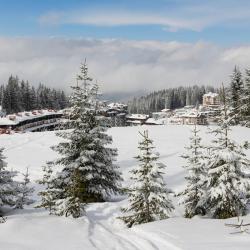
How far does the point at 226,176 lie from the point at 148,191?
3.28m

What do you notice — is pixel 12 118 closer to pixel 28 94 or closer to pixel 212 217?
pixel 28 94

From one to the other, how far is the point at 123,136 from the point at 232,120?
1807 inches

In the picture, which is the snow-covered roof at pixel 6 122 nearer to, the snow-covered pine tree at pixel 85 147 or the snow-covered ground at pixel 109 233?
the snow-covered pine tree at pixel 85 147

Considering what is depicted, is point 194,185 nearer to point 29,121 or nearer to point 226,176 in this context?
point 226,176

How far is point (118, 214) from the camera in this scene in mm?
20469

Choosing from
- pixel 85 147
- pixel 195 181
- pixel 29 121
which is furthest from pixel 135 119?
pixel 195 181

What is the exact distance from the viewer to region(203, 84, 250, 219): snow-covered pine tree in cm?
1772

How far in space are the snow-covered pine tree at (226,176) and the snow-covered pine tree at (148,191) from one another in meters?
2.07

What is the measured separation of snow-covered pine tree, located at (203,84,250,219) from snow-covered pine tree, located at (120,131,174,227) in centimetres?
207

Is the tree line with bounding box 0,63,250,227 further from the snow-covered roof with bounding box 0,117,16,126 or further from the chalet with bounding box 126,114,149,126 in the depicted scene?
the chalet with bounding box 126,114,149,126

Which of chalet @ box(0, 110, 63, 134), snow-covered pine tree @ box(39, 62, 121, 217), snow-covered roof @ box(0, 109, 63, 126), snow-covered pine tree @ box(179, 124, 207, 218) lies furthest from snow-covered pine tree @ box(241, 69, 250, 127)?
snow-covered roof @ box(0, 109, 63, 126)

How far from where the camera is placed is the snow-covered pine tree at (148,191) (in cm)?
1738

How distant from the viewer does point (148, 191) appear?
1772 centimetres

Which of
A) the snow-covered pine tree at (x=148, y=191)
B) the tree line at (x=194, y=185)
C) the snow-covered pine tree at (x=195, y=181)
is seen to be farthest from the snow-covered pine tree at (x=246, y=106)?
the snow-covered pine tree at (x=148, y=191)
